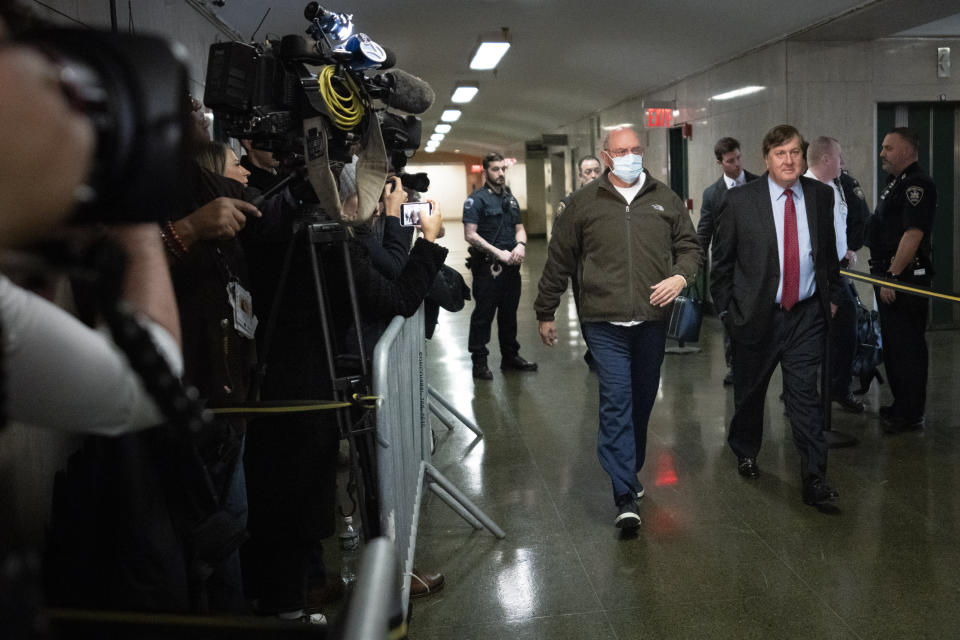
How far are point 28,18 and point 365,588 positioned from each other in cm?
58

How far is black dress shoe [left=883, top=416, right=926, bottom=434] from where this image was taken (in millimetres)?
5074

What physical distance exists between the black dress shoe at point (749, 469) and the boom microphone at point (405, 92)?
2538 millimetres

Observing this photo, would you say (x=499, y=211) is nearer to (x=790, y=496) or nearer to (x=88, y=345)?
(x=790, y=496)

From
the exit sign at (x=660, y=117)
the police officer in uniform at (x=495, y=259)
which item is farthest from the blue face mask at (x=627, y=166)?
the exit sign at (x=660, y=117)

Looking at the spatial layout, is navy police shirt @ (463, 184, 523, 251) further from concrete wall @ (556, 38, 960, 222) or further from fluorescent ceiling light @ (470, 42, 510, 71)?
fluorescent ceiling light @ (470, 42, 510, 71)

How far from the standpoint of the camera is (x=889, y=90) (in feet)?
28.5

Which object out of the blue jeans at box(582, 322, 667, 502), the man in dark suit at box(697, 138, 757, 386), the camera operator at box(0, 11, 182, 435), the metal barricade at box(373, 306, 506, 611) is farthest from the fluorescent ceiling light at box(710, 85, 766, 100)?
the camera operator at box(0, 11, 182, 435)

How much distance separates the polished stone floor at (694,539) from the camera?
117 inches

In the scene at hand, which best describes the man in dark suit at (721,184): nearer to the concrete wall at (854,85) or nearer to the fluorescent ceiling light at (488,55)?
the concrete wall at (854,85)

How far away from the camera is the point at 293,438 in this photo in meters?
2.69

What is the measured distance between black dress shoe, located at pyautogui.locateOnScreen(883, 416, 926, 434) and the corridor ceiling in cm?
377

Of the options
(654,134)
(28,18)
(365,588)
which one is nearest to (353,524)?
(365,588)

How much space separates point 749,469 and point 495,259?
333 centimetres

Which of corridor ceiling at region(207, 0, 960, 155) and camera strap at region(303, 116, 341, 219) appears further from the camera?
corridor ceiling at region(207, 0, 960, 155)
